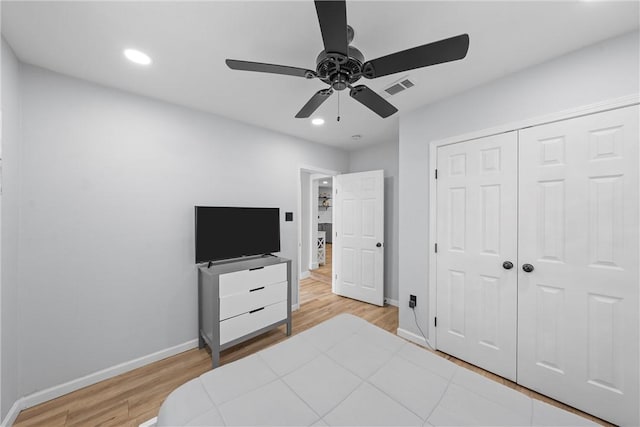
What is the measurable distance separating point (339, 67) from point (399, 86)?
104 cm

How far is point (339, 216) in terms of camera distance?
4.10 metres

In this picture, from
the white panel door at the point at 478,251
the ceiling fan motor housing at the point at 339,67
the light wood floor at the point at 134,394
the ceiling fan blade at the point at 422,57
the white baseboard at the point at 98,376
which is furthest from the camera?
the white panel door at the point at 478,251

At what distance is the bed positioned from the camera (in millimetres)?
949

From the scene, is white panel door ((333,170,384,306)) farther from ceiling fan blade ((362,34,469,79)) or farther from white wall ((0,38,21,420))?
white wall ((0,38,21,420))

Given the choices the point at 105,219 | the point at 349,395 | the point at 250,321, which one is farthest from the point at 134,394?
the point at 349,395

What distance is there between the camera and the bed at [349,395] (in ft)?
3.11

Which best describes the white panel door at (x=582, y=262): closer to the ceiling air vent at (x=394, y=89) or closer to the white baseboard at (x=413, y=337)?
the white baseboard at (x=413, y=337)

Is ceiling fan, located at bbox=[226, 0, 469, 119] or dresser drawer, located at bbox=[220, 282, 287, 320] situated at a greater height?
ceiling fan, located at bbox=[226, 0, 469, 119]

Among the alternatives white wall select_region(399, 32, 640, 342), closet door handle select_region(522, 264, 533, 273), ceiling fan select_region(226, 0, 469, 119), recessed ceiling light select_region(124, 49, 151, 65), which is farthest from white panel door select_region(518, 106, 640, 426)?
recessed ceiling light select_region(124, 49, 151, 65)

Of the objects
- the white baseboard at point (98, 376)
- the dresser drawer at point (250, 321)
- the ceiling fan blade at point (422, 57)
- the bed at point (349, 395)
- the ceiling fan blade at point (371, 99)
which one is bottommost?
the white baseboard at point (98, 376)

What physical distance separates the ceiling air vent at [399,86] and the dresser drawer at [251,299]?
2.24m

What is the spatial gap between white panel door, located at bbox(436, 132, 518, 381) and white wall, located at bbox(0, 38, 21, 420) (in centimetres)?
330

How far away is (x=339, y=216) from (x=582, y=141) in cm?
289

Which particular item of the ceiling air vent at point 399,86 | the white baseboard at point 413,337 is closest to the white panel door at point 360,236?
the white baseboard at point 413,337
